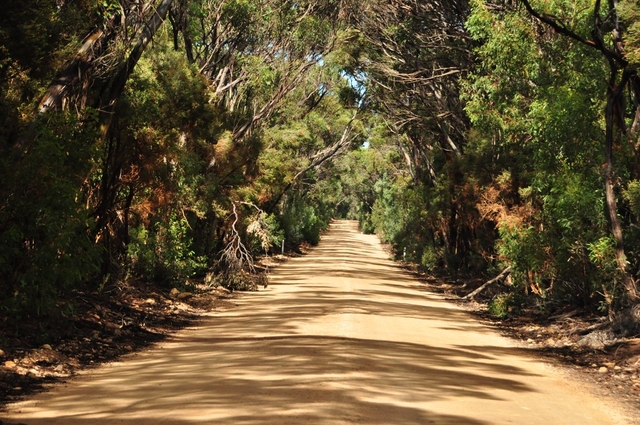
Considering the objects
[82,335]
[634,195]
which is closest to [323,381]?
[82,335]

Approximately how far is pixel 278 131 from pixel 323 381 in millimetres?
30776

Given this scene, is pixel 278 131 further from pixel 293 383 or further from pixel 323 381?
pixel 293 383

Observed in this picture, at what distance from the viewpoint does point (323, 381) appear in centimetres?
1064

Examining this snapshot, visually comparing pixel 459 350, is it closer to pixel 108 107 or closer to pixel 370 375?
pixel 370 375

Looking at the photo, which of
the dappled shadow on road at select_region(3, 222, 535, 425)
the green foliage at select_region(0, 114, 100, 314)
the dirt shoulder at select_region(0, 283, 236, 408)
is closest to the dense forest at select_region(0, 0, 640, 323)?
the green foliage at select_region(0, 114, 100, 314)

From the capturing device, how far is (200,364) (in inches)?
482

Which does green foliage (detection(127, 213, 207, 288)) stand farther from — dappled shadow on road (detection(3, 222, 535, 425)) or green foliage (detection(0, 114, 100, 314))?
green foliage (detection(0, 114, 100, 314))

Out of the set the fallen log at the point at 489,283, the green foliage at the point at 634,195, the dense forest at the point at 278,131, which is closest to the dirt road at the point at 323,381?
the dense forest at the point at 278,131

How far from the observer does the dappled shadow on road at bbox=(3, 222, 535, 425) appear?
8586mm

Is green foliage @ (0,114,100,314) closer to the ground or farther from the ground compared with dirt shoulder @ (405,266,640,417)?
farther from the ground

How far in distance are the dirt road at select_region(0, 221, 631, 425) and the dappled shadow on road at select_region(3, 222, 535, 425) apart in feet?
0.06

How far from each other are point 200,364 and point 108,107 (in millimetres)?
5928

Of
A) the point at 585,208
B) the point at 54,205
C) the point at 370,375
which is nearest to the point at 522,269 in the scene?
the point at 585,208

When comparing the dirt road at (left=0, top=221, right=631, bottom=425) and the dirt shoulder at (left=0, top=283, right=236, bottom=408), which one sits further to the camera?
the dirt shoulder at (left=0, top=283, right=236, bottom=408)
